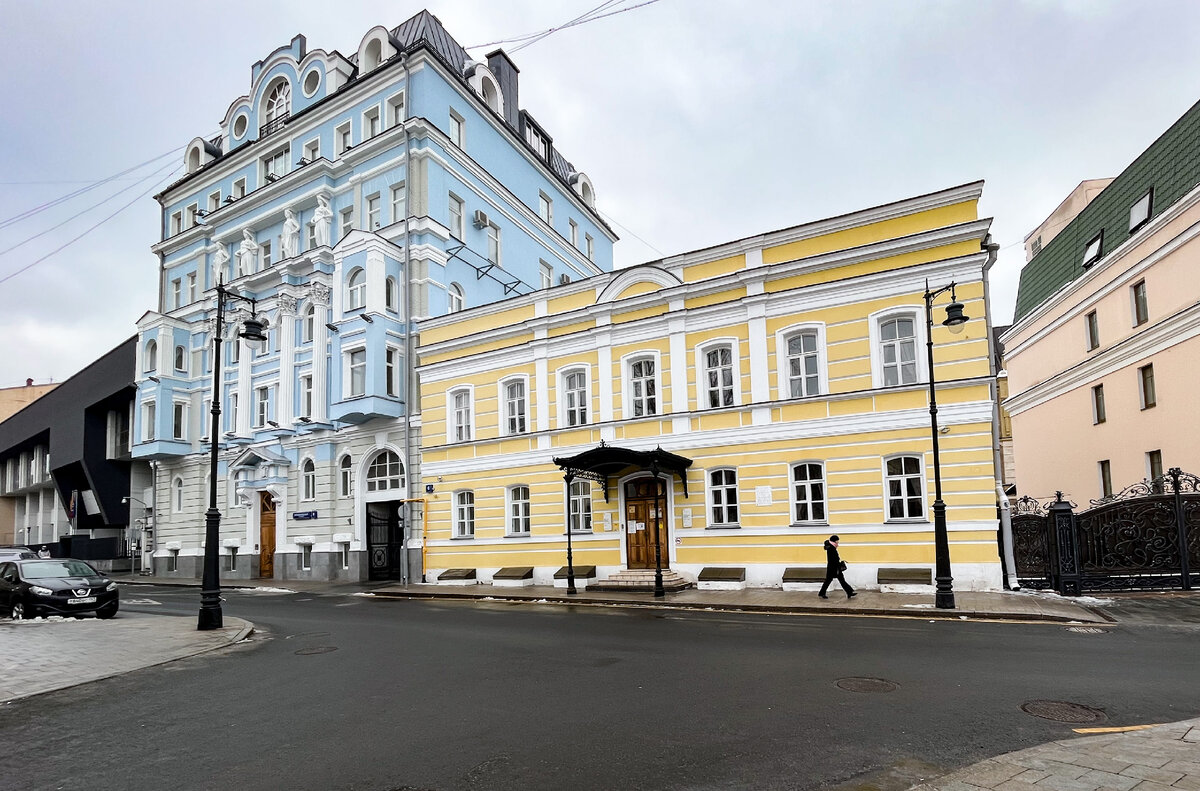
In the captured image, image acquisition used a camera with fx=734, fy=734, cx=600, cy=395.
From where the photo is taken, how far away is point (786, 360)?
65.0 ft

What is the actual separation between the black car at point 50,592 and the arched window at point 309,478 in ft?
41.3

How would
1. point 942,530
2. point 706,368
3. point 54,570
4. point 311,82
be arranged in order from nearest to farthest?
point 942,530, point 54,570, point 706,368, point 311,82

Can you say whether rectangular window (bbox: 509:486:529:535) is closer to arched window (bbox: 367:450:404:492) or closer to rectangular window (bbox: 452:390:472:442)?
rectangular window (bbox: 452:390:472:442)

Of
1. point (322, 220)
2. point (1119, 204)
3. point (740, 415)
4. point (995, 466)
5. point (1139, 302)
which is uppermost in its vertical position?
point (322, 220)

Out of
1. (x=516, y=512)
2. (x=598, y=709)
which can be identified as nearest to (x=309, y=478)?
(x=516, y=512)

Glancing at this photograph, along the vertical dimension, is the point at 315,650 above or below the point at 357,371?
below

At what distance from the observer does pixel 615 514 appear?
22.1 m

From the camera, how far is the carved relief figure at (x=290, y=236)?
33.6 metres

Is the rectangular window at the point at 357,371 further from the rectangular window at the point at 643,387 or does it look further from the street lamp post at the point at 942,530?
the street lamp post at the point at 942,530

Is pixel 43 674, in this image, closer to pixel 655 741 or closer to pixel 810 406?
pixel 655 741

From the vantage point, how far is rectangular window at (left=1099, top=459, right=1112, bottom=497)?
97.5 ft

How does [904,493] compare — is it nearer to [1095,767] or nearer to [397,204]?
[1095,767]

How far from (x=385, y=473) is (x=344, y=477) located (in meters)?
2.52

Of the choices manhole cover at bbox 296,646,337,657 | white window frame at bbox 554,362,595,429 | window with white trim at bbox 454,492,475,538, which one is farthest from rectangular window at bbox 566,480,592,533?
manhole cover at bbox 296,646,337,657
